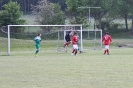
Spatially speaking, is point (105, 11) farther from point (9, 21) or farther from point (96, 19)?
point (9, 21)

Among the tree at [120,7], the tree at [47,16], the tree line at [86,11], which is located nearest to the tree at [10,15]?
the tree at [47,16]

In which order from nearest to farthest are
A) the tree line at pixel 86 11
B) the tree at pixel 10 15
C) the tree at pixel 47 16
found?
the tree at pixel 10 15 → the tree at pixel 47 16 → the tree line at pixel 86 11

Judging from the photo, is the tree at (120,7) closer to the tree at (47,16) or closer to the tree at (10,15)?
the tree at (47,16)

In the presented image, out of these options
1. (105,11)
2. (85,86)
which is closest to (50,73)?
(85,86)

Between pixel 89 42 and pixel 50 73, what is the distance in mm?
37064

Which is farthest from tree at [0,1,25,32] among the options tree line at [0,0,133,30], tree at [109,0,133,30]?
tree at [109,0,133,30]

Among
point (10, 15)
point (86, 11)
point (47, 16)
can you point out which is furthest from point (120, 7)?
point (10, 15)

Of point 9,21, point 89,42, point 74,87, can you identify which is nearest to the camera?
point 74,87

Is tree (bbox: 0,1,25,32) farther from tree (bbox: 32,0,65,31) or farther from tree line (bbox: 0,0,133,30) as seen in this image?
tree line (bbox: 0,0,133,30)

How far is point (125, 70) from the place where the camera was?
21.5 metres

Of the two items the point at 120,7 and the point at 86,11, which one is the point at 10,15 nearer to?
the point at 86,11

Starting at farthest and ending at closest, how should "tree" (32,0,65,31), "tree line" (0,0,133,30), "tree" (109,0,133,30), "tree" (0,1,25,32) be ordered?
"tree" (109,0,133,30), "tree line" (0,0,133,30), "tree" (32,0,65,31), "tree" (0,1,25,32)

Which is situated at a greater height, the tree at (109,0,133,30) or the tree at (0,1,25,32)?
the tree at (109,0,133,30)

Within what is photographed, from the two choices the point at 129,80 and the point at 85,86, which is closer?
the point at 85,86
